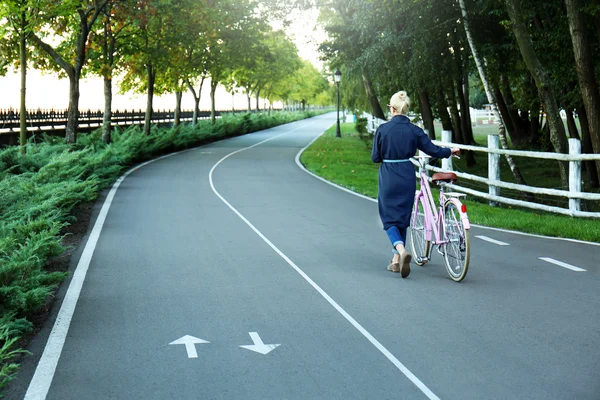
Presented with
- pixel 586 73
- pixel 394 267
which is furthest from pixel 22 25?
pixel 394 267

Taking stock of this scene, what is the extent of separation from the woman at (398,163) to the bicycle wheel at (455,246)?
0.47 m

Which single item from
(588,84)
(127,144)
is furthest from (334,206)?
(127,144)

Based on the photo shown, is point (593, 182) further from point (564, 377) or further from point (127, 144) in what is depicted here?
point (564, 377)

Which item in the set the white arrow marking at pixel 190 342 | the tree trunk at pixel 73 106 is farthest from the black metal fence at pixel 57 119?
the white arrow marking at pixel 190 342

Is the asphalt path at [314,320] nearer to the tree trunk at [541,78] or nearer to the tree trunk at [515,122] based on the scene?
the tree trunk at [541,78]

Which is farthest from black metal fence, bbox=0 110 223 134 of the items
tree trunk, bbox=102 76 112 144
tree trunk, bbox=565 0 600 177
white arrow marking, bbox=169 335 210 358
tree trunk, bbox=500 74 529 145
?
white arrow marking, bbox=169 335 210 358

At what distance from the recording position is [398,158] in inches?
348

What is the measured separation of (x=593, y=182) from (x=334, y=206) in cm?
958

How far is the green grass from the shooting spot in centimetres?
1260

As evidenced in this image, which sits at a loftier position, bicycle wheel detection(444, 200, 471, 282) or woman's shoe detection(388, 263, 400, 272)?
bicycle wheel detection(444, 200, 471, 282)

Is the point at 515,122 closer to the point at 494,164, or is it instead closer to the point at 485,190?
the point at 485,190

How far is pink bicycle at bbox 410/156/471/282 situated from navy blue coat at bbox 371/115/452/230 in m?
0.25

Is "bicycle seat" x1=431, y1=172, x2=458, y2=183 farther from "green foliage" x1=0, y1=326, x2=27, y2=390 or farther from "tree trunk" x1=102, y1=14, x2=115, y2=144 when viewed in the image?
"tree trunk" x1=102, y1=14, x2=115, y2=144

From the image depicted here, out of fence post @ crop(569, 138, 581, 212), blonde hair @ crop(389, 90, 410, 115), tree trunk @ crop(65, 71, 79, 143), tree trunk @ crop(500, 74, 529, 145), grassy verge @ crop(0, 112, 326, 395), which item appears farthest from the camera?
tree trunk @ crop(500, 74, 529, 145)
